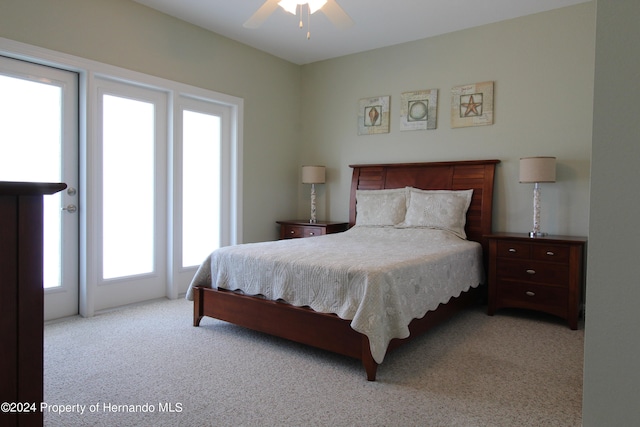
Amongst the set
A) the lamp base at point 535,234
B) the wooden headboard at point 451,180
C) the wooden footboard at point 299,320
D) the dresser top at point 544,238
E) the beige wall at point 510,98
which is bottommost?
the wooden footboard at point 299,320

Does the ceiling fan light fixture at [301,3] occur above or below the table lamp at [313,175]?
above

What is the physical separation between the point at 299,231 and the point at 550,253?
2.71 metres

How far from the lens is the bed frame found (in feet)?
8.32

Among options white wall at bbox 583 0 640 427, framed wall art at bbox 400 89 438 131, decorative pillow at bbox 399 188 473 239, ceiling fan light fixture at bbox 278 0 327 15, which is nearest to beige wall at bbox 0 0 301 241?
framed wall art at bbox 400 89 438 131

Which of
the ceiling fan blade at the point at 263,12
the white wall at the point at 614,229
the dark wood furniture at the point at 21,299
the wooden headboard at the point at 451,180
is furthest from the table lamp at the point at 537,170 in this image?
the dark wood furniture at the point at 21,299

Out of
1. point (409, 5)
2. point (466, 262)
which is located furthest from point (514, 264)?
point (409, 5)

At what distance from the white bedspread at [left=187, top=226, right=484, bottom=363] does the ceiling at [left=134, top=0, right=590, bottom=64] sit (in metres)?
1.89

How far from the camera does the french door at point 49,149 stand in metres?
3.17

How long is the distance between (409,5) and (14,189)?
3.75 metres

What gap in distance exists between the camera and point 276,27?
14.3ft

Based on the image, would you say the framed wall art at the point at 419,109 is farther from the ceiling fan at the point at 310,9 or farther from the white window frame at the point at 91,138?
the white window frame at the point at 91,138

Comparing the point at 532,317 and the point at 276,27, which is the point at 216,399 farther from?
the point at 276,27

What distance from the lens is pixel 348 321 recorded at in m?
2.47

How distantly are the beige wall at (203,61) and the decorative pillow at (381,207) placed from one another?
50.8 inches
